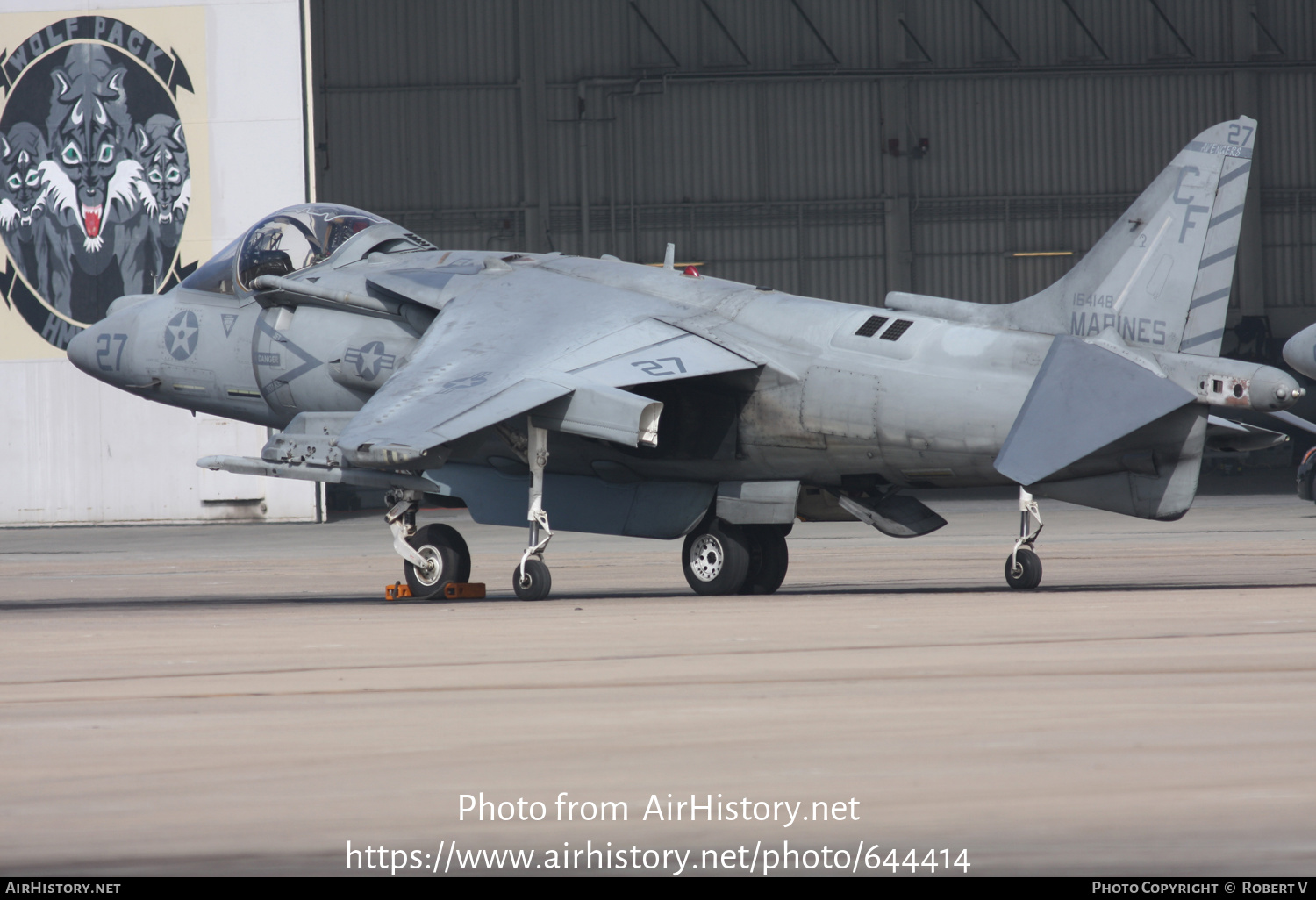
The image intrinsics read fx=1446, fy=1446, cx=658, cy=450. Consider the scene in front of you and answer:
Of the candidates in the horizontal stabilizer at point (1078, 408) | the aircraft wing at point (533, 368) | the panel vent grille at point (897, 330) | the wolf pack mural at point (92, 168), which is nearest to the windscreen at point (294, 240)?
the aircraft wing at point (533, 368)

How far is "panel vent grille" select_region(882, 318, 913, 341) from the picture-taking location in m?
12.8

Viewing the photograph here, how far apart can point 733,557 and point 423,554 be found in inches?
119

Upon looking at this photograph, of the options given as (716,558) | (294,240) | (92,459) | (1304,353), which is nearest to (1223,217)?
(716,558)

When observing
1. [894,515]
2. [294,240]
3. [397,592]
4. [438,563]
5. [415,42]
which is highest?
[415,42]

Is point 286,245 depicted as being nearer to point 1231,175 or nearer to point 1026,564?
point 1026,564

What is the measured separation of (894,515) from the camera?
1348 centimetres

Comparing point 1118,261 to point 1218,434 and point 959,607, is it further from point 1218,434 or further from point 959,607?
point 959,607

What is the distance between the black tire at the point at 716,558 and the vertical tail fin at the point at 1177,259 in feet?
11.8

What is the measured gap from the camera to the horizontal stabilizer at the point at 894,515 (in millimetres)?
13406

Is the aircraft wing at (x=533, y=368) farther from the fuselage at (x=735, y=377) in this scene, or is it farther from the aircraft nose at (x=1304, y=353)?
the aircraft nose at (x=1304, y=353)

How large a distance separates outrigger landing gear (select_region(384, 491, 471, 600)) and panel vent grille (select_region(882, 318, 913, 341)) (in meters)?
4.45

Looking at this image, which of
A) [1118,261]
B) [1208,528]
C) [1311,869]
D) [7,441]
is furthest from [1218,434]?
[7,441]

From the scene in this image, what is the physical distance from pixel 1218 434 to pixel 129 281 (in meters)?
24.2

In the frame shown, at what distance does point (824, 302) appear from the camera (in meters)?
13.8
